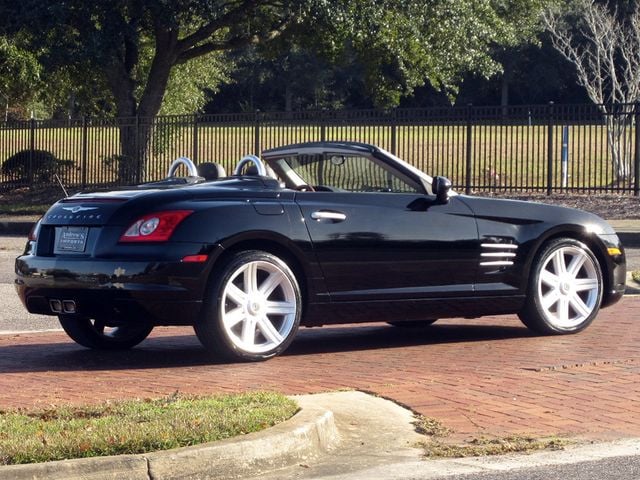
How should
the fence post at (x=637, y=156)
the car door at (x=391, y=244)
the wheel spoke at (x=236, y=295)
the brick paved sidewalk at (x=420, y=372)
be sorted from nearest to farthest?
the brick paved sidewalk at (x=420, y=372) < the wheel spoke at (x=236, y=295) < the car door at (x=391, y=244) < the fence post at (x=637, y=156)

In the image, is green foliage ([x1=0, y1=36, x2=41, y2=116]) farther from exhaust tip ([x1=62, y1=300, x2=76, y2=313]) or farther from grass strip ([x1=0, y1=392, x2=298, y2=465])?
grass strip ([x1=0, y1=392, x2=298, y2=465])

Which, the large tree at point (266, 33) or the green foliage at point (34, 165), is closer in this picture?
the large tree at point (266, 33)

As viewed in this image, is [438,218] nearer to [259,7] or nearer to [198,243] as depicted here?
[198,243]

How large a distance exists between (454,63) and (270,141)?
5412 mm

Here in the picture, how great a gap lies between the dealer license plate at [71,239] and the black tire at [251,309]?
89 cm

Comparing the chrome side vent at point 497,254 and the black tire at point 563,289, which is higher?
the chrome side vent at point 497,254

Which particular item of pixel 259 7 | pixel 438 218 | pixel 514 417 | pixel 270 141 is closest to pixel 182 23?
pixel 259 7

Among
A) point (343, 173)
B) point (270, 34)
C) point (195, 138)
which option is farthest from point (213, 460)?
point (270, 34)

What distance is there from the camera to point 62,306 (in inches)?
305

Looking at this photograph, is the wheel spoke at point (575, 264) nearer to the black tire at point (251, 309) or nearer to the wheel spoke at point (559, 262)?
the wheel spoke at point (559, 262)

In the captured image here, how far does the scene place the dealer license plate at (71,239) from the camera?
7.74 meters

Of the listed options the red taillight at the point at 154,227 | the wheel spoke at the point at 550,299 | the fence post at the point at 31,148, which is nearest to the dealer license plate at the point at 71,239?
the red taillight at the point at 154,227

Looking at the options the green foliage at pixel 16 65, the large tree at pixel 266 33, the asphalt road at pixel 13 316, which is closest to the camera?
the asphalt road at pixel 13 316

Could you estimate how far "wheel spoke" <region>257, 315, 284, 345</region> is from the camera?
7.85 m
